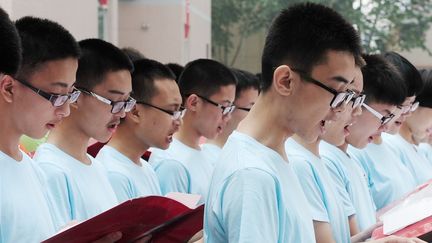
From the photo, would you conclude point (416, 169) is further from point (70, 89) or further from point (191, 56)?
point (191, 56)

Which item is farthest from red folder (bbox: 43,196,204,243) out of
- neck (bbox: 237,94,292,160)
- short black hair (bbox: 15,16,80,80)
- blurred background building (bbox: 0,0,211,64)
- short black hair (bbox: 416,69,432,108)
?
blurred background building (bbox: 0,0,211,64)

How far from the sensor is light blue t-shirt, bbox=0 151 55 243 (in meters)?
2.09

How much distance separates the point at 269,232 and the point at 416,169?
2773 mm

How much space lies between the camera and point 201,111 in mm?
4125

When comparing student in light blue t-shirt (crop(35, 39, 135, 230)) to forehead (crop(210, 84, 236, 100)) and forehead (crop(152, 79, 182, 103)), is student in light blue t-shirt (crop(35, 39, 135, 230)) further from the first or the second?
forehead (crop(210, 84, 236, 100))

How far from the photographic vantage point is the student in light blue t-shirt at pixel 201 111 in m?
3.98

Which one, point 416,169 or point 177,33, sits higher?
point 416,169

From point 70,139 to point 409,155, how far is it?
231cm

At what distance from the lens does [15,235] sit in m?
2.09

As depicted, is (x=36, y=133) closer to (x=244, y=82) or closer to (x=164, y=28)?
(x=244, y=82)

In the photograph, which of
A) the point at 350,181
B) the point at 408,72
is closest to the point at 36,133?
the point at 350,181

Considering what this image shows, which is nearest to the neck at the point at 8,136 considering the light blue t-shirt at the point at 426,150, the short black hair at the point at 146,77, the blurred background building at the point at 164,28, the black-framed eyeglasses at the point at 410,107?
the short black hair at the point at 146,77

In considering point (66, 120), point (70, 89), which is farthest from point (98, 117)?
point (70, 89)

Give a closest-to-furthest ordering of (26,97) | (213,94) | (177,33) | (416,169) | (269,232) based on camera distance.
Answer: (269,232) < (26,97) < (213,94) < (416,169) < (177,33)
